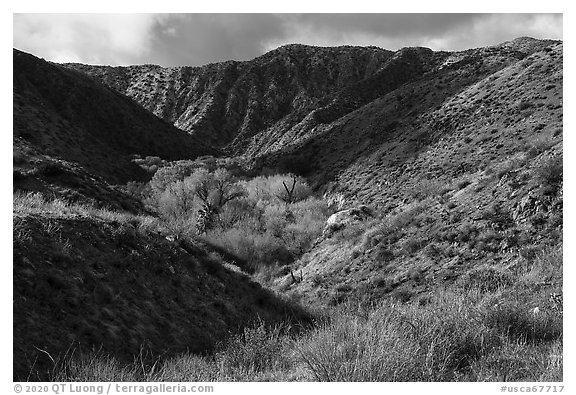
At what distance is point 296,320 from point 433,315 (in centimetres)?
873

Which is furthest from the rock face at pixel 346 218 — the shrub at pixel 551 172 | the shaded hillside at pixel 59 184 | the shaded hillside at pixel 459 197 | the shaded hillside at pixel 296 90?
the shaded hillside at pixel 296 90

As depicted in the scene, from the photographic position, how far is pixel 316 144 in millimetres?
59438

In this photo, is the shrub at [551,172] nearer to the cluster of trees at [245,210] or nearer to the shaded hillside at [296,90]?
the cluster of trees at [245,210]

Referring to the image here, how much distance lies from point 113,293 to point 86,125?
62.0 metres

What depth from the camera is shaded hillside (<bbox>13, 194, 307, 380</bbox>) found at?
324 inches

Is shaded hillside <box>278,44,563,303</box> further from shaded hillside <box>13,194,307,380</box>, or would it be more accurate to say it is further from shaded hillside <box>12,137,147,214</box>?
shaded hillside <box>12,137,147,214</box>

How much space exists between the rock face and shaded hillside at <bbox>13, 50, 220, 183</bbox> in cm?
2951

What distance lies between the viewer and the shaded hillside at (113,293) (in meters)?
8.23

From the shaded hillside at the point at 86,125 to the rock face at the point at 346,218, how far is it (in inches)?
1162

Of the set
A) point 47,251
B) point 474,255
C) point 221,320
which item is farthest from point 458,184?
point 47,251

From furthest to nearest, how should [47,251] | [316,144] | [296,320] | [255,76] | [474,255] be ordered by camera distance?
[255,76], [316,144], [474,255], [296,320], [47,251]

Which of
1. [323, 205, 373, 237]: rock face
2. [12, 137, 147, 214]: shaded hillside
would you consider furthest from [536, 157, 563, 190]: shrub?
[12, 137, 147, 214]: shaded hillside

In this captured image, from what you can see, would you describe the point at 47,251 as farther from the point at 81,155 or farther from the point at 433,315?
the point at 81,155

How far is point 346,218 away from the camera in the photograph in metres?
32.7
